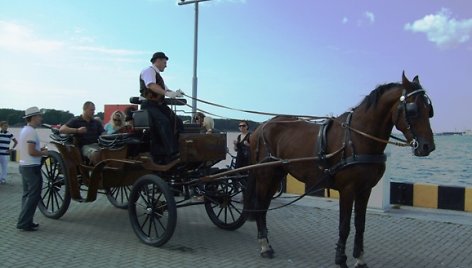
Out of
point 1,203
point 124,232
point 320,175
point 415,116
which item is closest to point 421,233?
point 320,175

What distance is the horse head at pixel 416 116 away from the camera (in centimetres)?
491

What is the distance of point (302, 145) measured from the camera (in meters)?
5.96

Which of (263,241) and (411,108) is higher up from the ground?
(411,108)

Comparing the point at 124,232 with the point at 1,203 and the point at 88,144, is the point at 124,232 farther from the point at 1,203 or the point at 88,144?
the point at 1,203

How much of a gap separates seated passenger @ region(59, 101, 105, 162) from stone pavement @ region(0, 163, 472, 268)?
127cm

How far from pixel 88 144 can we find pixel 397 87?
5331 millimetres

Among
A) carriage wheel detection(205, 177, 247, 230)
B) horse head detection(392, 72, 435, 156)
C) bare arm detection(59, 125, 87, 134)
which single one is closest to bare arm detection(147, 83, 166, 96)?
→ carriage wheel detection(205, 177, 247, 230)

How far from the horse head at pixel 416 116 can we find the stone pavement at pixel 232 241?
1750mm

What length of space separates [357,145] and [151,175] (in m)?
2.78

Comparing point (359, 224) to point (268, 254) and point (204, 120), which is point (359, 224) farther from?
point (204, 120)

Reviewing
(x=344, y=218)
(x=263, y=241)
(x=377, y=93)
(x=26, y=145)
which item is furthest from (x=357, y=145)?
(x=26, y=145)

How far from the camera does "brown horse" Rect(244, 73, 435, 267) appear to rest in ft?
16.4

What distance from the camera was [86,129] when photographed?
8.36 m

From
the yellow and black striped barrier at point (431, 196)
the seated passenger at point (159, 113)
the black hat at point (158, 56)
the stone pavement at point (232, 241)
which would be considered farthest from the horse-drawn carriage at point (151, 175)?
the yellow and black striped barrier at point (431, 196)
